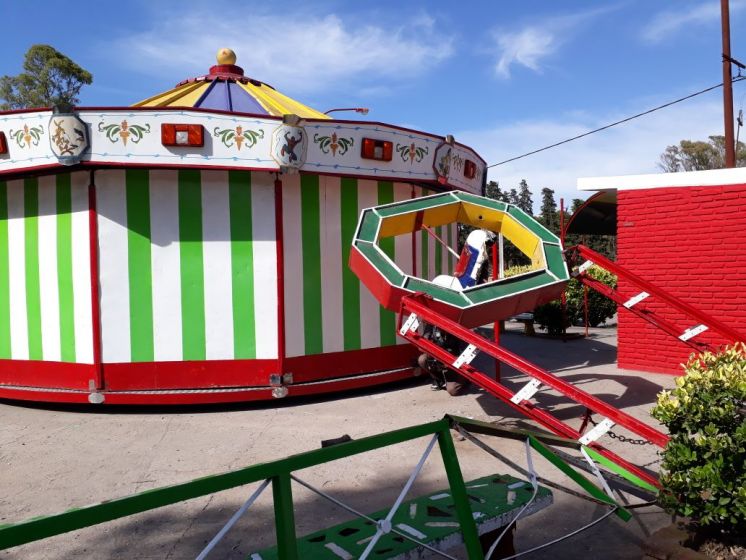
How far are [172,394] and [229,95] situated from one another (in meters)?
4.42

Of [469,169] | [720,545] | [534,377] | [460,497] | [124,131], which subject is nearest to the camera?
[460,497]

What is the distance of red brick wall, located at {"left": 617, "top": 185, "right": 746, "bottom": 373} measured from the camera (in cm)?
801

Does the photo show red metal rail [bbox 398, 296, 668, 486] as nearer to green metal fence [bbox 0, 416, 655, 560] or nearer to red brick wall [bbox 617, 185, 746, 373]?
green metal fence [bbox 0, 416, 655, 560]

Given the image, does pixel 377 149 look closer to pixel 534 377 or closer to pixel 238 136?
pixel 238 136

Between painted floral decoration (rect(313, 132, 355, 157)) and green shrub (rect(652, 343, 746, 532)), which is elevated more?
painted floral decoration (rect(313, 132, 355, 157))

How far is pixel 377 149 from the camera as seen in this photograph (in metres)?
7.65

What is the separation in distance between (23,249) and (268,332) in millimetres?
3303

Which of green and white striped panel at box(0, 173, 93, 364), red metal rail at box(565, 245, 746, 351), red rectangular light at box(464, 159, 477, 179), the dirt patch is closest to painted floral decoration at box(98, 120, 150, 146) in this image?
green and white striped panel at box(0, 173, 93, 364)

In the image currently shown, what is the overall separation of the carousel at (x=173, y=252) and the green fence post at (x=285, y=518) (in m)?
4.69

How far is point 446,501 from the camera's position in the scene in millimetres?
3193

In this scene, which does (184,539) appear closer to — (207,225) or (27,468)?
(27,468)

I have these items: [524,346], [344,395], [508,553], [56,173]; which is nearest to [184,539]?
[508,553]

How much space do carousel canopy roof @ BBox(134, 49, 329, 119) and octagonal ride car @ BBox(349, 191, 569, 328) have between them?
2121 mm

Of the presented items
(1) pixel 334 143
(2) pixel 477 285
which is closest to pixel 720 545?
(2) pixel 477 285
